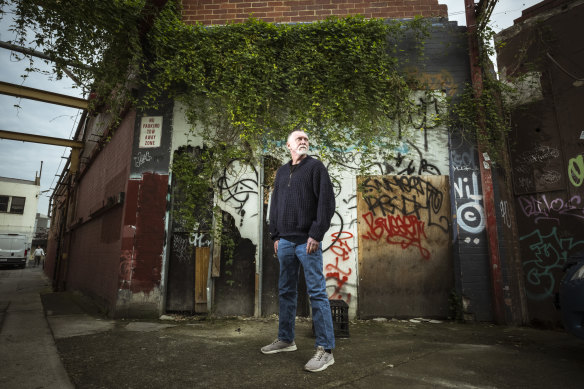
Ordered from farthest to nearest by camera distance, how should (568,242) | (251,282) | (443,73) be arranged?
(443,73)
(251,282)
(568,242)

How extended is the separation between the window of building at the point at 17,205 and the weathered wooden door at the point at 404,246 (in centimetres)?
3427

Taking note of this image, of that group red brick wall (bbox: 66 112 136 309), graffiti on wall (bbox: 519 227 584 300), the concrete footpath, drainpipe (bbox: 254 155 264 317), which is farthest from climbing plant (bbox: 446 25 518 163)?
red brick wall (bbox: 66 112 136 309)

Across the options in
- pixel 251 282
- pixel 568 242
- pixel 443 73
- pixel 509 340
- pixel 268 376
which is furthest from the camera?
pixel 443 73

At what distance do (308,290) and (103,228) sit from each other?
585cm

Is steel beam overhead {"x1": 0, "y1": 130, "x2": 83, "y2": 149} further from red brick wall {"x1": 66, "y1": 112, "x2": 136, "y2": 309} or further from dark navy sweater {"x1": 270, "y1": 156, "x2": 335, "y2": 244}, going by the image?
dark navy sweater {"x1": 270, "y1": 156, "x2": 335, "y2": 244}

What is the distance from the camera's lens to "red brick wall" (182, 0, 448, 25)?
17.9 feet

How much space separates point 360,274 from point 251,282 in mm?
1690

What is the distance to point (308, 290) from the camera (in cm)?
256

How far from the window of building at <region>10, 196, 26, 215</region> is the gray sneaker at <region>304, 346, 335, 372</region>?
1388 inches

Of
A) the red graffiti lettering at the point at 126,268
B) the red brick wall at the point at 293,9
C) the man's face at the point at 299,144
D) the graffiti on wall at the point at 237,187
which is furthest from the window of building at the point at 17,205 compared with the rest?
the man's face at the point at 299,144

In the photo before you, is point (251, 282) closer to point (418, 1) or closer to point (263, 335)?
point (263, 335)

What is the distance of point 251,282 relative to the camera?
189 inches

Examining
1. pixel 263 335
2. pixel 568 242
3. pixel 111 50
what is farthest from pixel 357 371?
pixel 111 50

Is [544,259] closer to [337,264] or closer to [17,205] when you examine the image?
[337,264]
